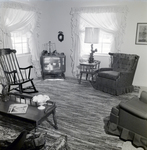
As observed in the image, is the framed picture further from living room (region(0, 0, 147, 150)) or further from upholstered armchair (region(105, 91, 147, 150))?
upholstered armchair (region(105, 91, 147, 150))

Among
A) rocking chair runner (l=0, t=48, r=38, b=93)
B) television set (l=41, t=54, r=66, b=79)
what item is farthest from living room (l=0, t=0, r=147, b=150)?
rocking chair runner (l=0, t=48, r=38, b=93)

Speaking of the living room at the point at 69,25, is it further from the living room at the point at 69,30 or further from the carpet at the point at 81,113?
the carpet at the point at 81,113

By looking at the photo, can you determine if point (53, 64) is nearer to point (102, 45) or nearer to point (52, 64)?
point (52, 64)

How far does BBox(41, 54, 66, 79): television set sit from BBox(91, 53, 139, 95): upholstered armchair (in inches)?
49.7

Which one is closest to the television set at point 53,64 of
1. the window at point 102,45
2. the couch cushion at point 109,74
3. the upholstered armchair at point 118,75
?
the window at point 102,45

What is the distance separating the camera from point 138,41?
4.91m

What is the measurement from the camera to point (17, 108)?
8.75ft

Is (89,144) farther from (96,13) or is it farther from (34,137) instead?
(96,13)

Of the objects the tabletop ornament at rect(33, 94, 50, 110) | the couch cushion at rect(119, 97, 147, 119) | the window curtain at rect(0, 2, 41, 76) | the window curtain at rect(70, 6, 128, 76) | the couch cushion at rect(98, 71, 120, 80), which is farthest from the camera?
the window curtain at rect(70, 6, 128, 76)

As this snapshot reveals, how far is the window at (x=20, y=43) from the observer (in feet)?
16.6

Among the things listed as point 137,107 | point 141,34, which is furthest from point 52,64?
point 137,107

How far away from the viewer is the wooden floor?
2.57 metres

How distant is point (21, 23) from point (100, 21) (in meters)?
2.24

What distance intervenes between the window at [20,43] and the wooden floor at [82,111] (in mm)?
1057
